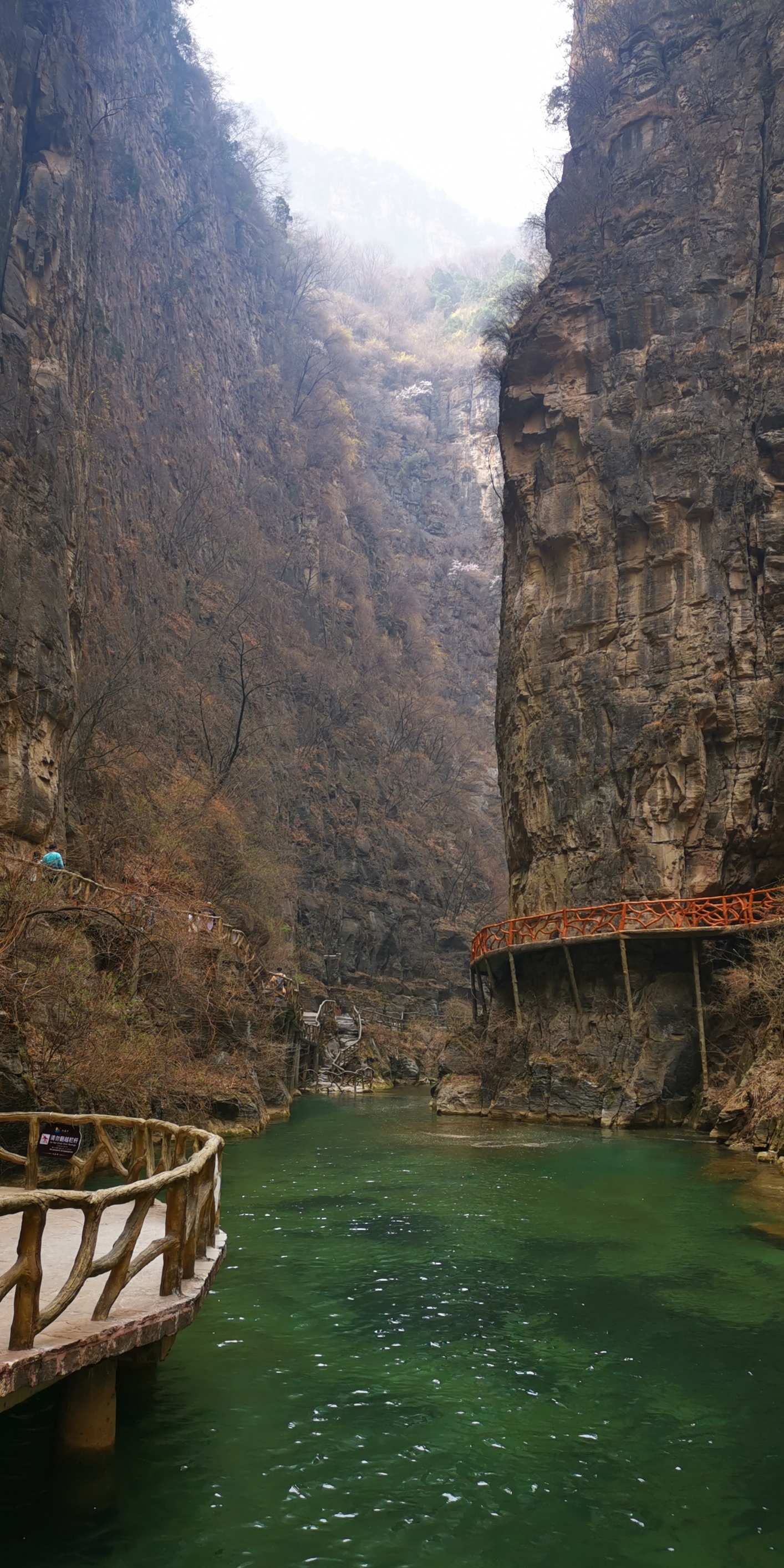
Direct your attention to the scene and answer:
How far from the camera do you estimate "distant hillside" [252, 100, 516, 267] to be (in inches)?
6398

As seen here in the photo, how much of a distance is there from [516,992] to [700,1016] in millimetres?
5669

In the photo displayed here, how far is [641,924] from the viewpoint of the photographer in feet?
83.0

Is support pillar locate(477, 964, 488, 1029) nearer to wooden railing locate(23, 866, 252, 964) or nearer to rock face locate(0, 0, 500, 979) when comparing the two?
wooden railing locate(23, 866, 252, 964)

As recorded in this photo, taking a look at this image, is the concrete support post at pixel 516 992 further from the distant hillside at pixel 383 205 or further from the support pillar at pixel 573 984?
the distant hillside at pixel 383 205

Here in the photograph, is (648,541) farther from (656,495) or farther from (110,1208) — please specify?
(110,1208)

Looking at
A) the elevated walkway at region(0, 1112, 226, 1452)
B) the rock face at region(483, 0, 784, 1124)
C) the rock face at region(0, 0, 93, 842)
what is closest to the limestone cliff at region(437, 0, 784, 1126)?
the rock face at region(483, 0, 784, 1124)

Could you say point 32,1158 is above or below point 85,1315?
above

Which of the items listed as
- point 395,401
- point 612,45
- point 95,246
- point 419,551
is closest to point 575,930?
point 95,246

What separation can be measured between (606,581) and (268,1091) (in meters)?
17.6

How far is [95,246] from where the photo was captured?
33.4 meters

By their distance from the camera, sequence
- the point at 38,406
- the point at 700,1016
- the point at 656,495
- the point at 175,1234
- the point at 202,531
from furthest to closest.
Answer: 1. the point at 202,531
2. the point at 656,495
3. the point at 700,1016
4. the point at 38,406
5. the point at 175,1234

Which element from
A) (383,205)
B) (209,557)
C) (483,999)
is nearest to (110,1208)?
(483,999)

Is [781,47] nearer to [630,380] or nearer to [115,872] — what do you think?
[630,380]

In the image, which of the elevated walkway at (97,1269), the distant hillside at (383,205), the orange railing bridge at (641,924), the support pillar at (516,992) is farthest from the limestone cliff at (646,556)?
the distant hillside at (383,205)
